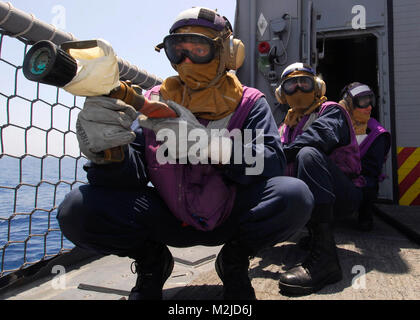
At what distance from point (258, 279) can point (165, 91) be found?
90cm

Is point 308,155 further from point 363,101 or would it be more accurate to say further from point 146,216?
point 363,101

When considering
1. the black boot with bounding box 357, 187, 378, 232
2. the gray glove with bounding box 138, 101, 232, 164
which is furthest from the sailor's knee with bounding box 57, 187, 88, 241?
the black boot with bounding box 357, 187, 378, 232

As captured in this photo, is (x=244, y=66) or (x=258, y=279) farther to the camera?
(x=244, y=66)

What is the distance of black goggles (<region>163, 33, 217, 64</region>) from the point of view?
4.31 feet

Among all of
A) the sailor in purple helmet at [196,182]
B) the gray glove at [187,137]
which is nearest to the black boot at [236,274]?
the sailor in purple helmet at [196,182]

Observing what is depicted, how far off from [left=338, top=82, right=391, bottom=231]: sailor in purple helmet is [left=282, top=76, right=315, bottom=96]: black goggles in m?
0.67

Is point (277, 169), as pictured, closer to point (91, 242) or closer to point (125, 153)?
point (125, 153)

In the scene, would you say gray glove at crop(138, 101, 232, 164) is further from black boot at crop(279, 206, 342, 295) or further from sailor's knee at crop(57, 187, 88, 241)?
black boot at crop(279, 206, 342, 295)

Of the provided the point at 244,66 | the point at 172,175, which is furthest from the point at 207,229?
the point at 244,66

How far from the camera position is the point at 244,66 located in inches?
129

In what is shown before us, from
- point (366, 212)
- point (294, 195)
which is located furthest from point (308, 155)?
point (366, 212)

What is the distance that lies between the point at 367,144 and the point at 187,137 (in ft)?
6.27

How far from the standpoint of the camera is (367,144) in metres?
2.60

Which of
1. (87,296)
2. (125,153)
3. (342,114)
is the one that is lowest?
(87,296)
